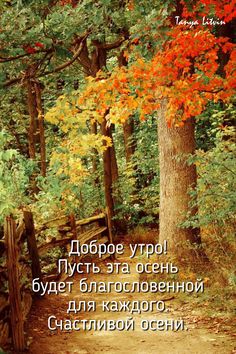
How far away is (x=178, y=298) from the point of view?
8.15m

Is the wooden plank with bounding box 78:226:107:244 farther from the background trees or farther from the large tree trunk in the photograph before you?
the large tree trunk

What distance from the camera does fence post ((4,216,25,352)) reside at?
571 centimetres

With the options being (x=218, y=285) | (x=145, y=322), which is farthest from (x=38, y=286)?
(x=218, y=285)

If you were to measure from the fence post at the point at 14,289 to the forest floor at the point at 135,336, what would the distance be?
0.86 feet

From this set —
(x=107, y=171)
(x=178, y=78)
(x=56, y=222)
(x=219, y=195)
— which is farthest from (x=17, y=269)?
(x=107, y=171)

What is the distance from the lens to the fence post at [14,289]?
571cm

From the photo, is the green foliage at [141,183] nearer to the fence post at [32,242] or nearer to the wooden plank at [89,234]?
the wooden plank at [89,234]

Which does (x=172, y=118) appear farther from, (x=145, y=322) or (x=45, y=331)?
(x=45, y=331)

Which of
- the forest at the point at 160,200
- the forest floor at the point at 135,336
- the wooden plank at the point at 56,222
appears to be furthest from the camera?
the wooden plank at the point at 56,222

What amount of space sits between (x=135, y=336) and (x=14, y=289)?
6.16 ft

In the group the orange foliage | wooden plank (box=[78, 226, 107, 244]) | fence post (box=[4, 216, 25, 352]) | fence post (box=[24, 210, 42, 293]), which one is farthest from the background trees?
fence post (box=[4, 216, 25, 352])

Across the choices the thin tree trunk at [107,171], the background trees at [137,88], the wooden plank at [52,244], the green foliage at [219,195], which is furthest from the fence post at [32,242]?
the thin tree trunk at [107,171]

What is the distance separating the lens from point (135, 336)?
6.57 meters

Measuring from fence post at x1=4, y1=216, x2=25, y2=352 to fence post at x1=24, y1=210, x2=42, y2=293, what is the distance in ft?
5.90
